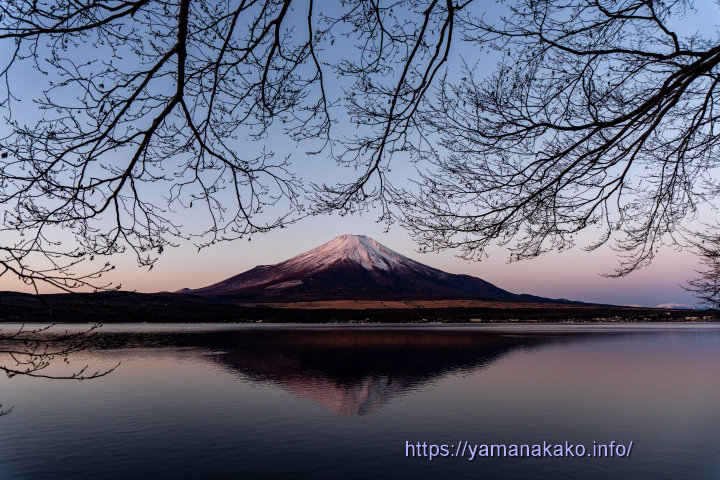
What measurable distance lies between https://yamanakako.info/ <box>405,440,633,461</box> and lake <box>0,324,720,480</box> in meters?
0.09

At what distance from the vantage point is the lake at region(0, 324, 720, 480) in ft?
51.5

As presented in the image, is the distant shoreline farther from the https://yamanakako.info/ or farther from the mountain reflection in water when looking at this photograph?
the https://yamanakako.info/

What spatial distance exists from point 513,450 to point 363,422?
658cm

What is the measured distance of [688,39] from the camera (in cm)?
984

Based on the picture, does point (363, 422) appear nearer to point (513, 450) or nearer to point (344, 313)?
point (513, 450)

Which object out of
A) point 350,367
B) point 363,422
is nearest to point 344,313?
point 350,367

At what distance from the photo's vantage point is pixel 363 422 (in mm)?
22031

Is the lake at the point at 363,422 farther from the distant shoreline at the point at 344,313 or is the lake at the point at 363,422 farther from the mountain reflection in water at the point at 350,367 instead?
the distant shoreline at the point at 344,313

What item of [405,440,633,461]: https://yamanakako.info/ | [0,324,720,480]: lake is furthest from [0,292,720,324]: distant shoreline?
[405,440,633,461]: https://yamanakako.info/


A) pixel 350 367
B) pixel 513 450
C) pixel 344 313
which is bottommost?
pixel 513 450

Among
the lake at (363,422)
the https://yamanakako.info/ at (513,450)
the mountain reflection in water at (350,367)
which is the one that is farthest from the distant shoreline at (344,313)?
the https://yamanakako.info/ at (513,450)

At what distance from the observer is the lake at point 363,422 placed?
1570 cm

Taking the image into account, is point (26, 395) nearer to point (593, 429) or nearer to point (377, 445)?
point (377, 445)

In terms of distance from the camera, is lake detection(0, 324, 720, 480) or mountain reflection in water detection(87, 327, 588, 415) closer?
lake detection(0, 324, 720, 480)
